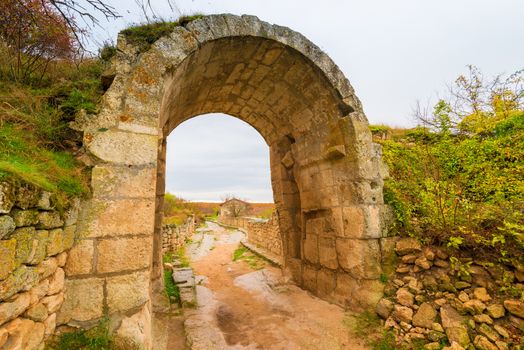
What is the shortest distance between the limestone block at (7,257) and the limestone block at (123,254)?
0.89 meters

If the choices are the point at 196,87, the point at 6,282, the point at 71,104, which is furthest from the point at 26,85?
the point at 6,282

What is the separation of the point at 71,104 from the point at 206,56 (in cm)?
170

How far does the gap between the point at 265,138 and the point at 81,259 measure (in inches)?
171

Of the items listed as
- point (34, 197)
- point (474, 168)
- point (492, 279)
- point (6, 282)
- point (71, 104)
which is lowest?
point (492, 279)

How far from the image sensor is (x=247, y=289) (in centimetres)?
542

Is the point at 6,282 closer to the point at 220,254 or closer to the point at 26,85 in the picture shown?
the point at 26,85

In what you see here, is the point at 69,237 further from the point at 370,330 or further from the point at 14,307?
the point at 370,330

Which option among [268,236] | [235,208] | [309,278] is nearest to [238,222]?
[235,208]

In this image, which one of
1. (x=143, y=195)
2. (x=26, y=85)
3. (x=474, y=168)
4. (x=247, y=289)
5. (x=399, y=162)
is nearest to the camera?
(x=143, y=195)

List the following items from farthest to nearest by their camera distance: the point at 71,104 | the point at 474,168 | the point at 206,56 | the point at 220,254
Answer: the point at 220,254, the point at 474,168, the point at 206,56, the point at 71,104

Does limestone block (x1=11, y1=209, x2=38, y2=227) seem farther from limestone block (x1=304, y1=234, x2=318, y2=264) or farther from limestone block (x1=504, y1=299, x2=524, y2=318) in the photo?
limestone block (x1=504, y1=299, x2=524, y2=318)

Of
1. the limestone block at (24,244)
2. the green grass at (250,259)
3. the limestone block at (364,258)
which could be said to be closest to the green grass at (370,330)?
the limestone block at (364,258)

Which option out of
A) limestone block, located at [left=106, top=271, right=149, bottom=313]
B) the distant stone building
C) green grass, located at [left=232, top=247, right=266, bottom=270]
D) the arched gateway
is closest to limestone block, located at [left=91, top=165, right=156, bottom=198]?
the arched gateway

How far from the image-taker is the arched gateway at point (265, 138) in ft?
7.80
